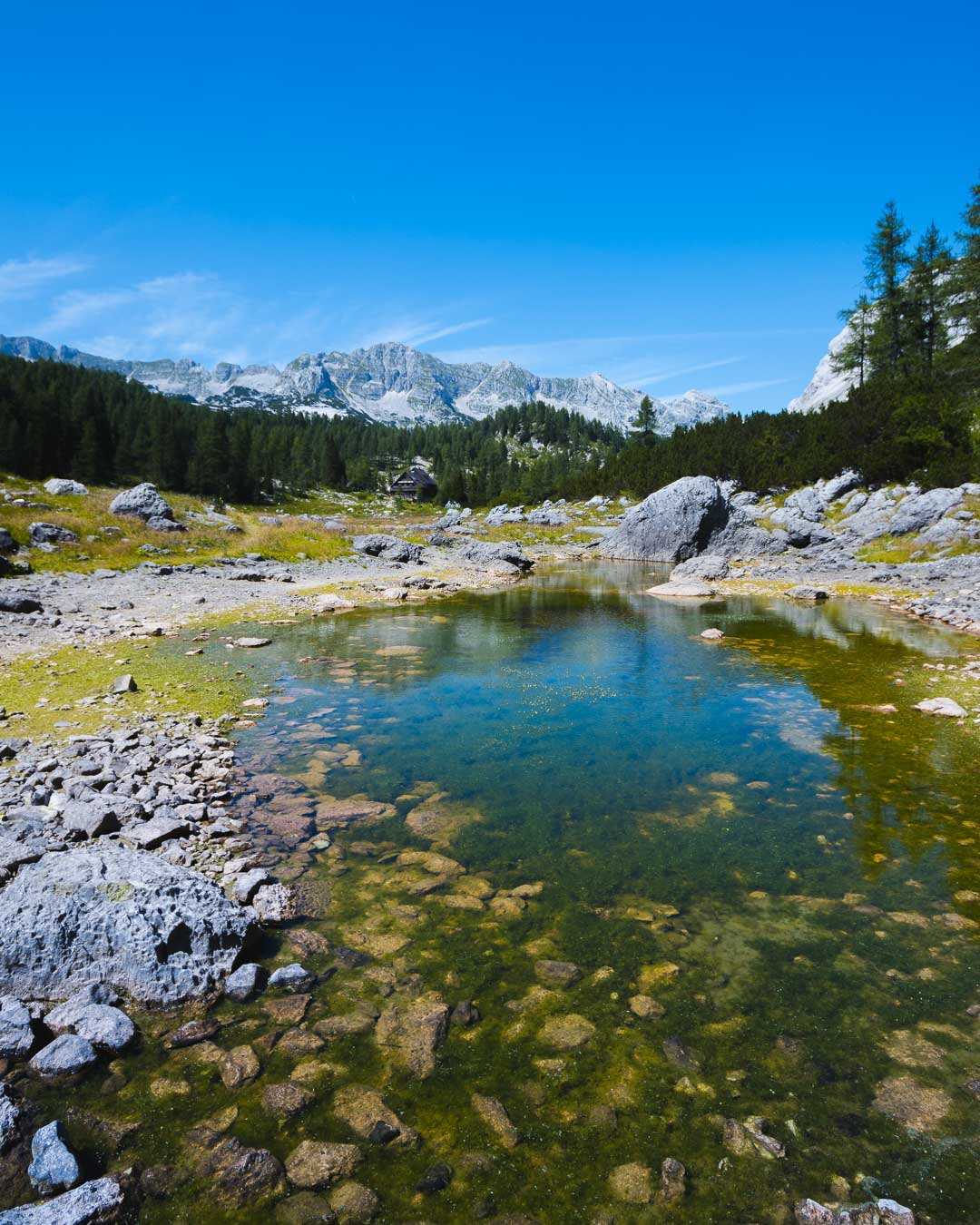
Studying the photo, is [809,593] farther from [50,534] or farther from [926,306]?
[926,306]

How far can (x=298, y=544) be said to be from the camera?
182 feet

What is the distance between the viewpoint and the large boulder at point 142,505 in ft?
168

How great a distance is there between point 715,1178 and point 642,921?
3.30 m

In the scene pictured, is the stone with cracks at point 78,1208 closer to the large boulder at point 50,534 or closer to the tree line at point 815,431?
the large boulder at point 50,534

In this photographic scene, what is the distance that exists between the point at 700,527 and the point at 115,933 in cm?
6160

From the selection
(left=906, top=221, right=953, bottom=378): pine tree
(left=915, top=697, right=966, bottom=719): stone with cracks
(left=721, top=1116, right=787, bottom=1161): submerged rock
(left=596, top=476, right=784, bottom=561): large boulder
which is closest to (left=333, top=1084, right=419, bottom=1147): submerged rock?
(left=721, top=1116, right=787, bottom=1161): submerged rock

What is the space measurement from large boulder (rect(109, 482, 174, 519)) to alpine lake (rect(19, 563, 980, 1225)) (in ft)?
145

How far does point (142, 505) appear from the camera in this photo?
5188cm

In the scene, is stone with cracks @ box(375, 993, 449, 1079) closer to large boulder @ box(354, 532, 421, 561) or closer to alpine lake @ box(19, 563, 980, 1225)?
alpine lake @ box(19, 563, 980, 1225)

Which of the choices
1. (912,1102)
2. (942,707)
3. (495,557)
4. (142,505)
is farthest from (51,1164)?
(142,505)

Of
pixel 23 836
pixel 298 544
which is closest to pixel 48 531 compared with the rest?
pixel 298 544

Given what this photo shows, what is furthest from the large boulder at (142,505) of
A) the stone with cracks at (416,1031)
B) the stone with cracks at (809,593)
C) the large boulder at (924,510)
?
the large boulder at (924,510)

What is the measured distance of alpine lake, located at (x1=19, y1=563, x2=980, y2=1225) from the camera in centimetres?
493

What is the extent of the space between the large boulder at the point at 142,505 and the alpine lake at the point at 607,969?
44344mm
